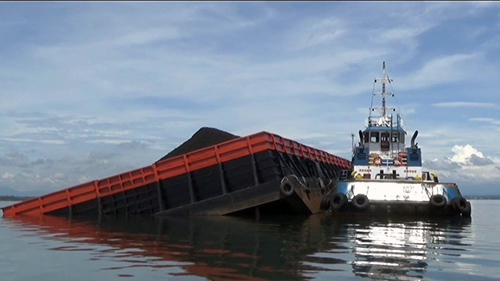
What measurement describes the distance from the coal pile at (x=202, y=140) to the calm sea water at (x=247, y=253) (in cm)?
2001

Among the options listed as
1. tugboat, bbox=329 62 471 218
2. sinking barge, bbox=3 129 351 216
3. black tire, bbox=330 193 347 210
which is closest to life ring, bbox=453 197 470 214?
tugboat, bbox=329 62 471 218

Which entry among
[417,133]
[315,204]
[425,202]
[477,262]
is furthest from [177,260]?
[417,133]

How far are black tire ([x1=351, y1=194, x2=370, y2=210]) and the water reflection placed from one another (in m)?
3.06

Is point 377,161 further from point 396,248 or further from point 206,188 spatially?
point 396,248

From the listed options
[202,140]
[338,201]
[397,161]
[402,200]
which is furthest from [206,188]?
[202,140]

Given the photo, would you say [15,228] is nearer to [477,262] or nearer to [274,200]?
[274,200]

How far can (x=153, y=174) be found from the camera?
84.2 feet

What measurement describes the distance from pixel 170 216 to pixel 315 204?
7737mm

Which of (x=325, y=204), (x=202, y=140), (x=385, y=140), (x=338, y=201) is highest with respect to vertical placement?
(x=202, y=140)

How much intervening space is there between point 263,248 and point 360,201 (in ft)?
38.5

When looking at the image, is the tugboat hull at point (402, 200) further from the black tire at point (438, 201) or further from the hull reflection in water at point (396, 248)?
the hull reflection in water at point (396, 248)

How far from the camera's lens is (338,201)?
78.9ft

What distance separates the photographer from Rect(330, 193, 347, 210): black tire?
2389cm

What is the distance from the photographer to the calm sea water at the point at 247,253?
931 centimetres
